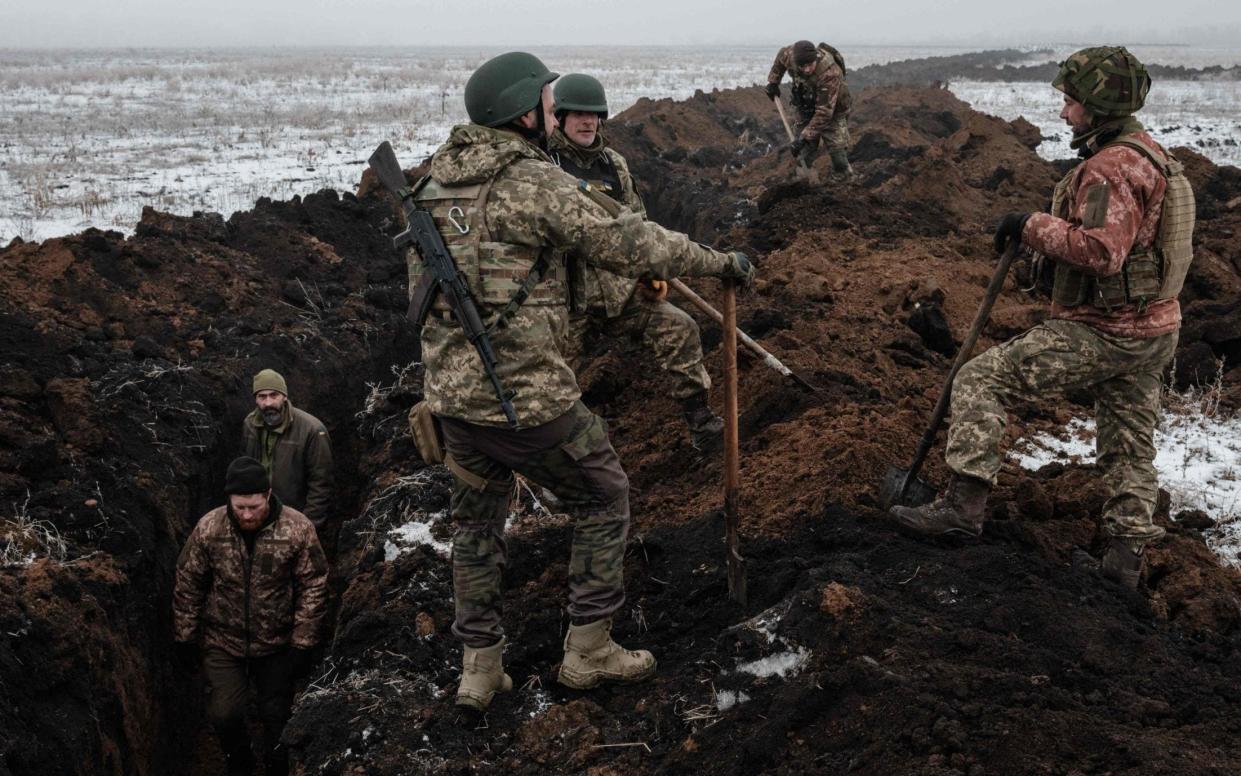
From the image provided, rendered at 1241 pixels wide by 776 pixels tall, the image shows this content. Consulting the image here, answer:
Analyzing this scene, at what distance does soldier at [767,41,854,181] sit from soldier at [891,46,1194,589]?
7553 millimetres

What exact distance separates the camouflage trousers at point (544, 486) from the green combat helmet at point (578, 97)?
221cm

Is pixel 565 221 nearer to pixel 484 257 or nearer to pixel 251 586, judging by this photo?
pixel 484 257

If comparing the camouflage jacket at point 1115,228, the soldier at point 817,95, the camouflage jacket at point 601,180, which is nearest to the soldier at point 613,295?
the camouflage jacket at point 601,180

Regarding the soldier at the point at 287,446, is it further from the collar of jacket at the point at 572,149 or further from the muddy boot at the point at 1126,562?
the muddy boot at the point at 1126,562

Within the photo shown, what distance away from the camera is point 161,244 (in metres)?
9.23

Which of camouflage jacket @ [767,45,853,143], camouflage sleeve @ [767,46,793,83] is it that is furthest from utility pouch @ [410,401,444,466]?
camouflage sleeve @ [767,46,793,83]

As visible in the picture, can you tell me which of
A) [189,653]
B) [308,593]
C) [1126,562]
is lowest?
[189,653]

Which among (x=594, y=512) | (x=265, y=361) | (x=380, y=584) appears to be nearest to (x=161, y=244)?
(x=265, y=361)

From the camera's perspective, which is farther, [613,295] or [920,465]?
[613,295]

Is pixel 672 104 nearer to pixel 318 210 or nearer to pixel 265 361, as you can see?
pixel 318 210

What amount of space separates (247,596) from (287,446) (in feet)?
5.48

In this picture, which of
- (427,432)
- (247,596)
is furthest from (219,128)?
(427,432)

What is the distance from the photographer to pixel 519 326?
129 inches

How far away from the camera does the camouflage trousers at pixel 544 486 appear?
3.41 m
